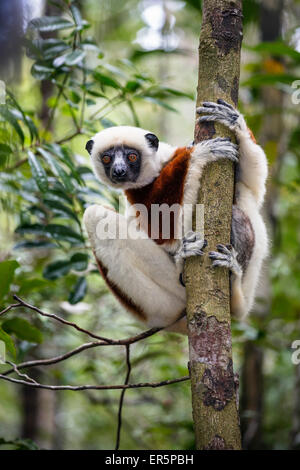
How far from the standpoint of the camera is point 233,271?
3.01 meters

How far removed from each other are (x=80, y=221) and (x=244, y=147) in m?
2.07

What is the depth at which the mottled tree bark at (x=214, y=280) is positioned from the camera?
223 centimetres

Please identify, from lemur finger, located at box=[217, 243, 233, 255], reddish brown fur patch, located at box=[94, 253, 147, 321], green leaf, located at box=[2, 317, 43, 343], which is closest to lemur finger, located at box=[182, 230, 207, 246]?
lemur finger, located at box=[217, 243, 233, 255]

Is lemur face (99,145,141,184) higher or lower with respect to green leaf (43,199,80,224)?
higher

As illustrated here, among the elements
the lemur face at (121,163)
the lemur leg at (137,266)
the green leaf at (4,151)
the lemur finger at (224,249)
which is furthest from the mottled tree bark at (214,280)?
the green leaf at (4,151)

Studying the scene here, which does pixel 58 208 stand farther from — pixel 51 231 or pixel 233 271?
pixel 233 271

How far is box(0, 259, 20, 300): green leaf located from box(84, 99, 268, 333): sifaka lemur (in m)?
0.89

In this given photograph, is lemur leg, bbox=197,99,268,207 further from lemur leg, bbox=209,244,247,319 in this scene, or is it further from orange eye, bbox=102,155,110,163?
orange eye, bbox=102,155,110,163

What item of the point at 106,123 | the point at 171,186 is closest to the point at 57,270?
the point at 171,186

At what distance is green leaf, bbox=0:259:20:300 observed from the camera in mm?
2835

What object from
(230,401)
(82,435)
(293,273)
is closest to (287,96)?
(293,273)

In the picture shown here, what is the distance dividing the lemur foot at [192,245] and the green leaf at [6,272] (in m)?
1.02

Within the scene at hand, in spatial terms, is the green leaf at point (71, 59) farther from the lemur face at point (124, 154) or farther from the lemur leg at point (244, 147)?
the lemur leg at point (244, 147)
